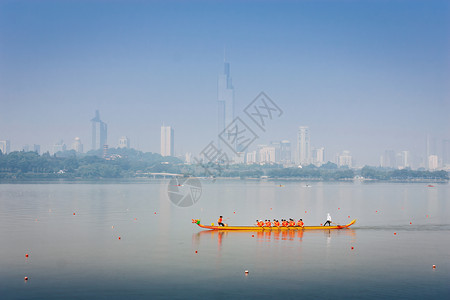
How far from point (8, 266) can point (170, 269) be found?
7.62 meters

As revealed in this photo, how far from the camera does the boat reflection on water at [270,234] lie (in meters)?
31.3

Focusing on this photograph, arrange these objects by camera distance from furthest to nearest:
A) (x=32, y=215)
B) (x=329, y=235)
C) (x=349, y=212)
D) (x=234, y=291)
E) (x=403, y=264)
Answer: (x=349, y=212)
(x=32, y=215)
(x=329, y=235)
(x=403, y=264)
(x=234, y=291)

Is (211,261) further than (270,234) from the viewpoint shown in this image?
No

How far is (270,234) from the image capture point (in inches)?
1304

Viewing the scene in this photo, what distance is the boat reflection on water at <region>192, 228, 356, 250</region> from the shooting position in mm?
31281

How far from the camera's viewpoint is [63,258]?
2416 cm

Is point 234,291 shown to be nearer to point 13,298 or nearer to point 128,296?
point 128,296

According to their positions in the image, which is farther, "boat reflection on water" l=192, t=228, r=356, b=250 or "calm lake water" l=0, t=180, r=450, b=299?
"boat reflection on water" l=192, t=228, r=356, b=250

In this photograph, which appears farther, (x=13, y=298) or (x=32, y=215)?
(x=32, y=215)

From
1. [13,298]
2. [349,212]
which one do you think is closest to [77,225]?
[13,298]

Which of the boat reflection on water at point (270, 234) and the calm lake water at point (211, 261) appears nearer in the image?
the calm lake water at point (211, 261)

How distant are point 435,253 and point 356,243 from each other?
15.6ft

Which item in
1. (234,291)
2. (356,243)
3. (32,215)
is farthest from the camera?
(32,215)

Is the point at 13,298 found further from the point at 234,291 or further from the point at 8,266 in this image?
the point at 234,291
